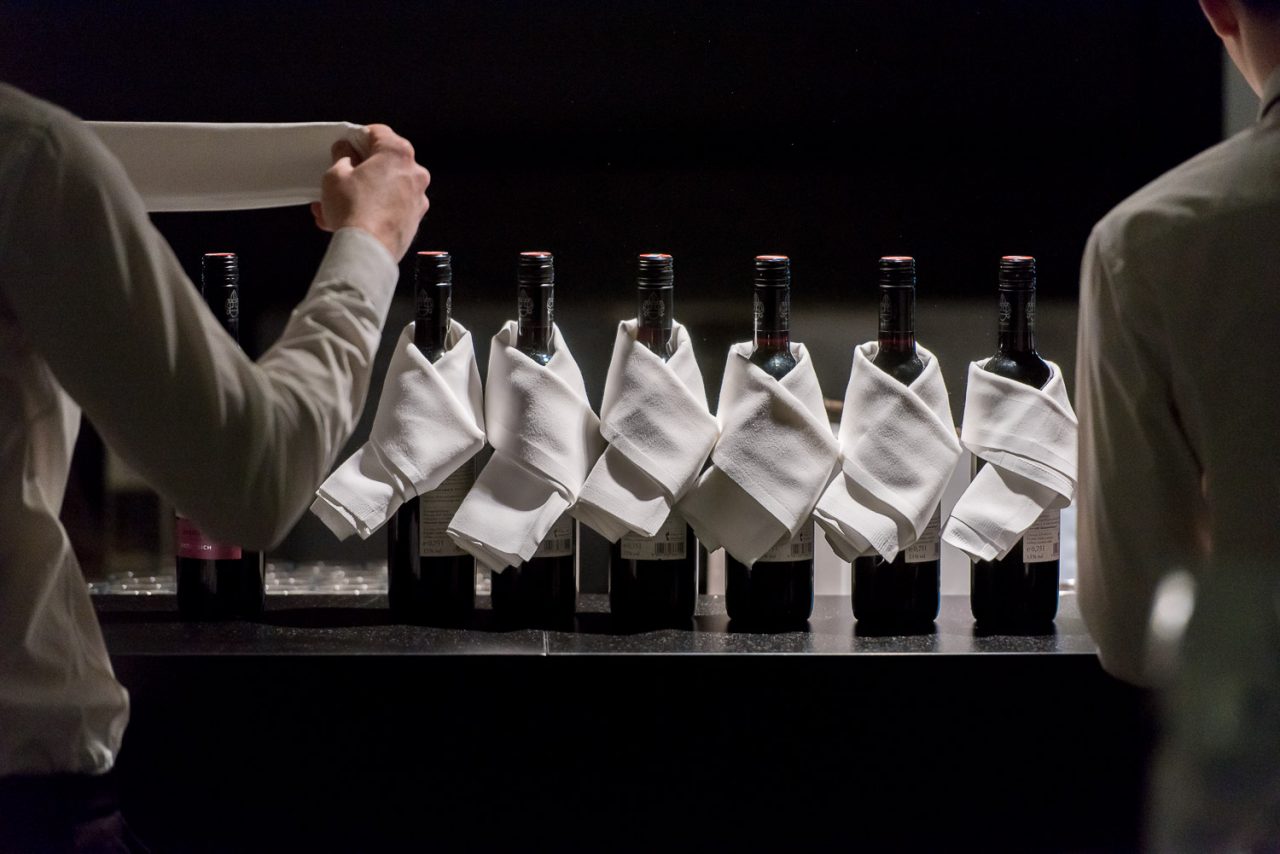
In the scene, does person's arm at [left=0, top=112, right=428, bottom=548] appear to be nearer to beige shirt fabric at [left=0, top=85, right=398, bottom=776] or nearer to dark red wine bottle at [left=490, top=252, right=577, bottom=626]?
beige shirt fabric at [left=0, top=85, right=398, bottom=776]

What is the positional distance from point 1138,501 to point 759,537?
0.95ft

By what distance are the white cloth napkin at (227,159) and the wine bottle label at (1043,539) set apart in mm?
474

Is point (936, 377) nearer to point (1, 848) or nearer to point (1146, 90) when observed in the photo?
point (1146, 90)

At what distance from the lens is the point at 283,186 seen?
0.69 metres

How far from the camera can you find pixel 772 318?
0.87m

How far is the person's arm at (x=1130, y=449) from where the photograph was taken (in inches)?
22.3

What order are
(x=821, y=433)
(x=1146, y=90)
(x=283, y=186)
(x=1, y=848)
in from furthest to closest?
(x=1146, y=90)
(x=821, y=433)
(x=283, y=186)
(x=1, y=848)

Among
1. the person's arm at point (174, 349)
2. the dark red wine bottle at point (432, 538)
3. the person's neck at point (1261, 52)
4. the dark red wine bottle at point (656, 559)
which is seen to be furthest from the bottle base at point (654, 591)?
the person's neck at point (1261, 52)

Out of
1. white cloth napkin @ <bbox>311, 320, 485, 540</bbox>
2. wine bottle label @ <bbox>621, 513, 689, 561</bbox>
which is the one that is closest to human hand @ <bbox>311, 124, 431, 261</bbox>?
white cloth napkin @ <bbox>311, 320, 485, 540</bbox>

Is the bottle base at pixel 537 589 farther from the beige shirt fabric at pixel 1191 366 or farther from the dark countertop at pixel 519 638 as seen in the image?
the beige shirt fabric at pixel 1191 366

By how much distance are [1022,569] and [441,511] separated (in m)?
0.38

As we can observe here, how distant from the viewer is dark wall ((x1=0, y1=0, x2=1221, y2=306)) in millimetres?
1035

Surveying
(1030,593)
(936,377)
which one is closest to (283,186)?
(936,377)

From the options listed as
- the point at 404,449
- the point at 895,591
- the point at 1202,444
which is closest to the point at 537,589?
the point at 404,449
